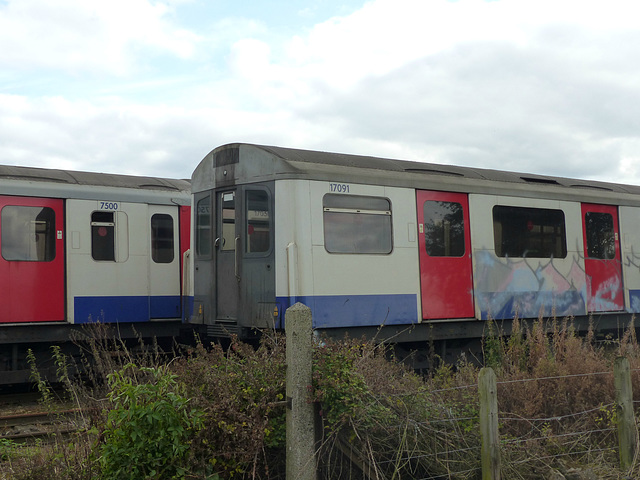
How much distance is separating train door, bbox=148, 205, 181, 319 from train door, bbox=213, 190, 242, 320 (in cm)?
217

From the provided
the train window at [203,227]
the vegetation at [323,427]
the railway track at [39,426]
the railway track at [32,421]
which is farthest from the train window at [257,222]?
the vegetation at [323,427]

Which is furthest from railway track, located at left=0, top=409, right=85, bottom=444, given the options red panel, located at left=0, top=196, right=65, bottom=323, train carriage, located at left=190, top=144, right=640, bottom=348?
train carriage, located at left=190, top=144, right=640, bottom=348

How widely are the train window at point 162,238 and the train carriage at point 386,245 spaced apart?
5.11ft

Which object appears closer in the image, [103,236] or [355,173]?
[355,173]

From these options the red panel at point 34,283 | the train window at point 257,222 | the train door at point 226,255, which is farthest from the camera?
the red panel at point 34,283

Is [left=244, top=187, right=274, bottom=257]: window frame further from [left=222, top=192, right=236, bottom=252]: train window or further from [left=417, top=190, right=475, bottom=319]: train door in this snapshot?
[left=417, top=190, right=475, bottom=319]: train door

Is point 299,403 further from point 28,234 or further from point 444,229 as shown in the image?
point 28,234

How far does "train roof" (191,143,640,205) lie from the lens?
9.73 meters

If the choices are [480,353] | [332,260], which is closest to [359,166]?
[332,260]

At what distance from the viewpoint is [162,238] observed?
1252 centimetres

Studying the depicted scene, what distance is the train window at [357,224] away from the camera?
9.68 meters

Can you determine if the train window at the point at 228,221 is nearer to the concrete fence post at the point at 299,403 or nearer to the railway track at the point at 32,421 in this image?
the railway track at the point at 32,421

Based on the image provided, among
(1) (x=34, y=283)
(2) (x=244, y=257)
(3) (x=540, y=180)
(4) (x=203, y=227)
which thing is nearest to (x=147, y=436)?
(2) (x=244, y=257)

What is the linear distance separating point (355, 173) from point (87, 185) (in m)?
4.51
